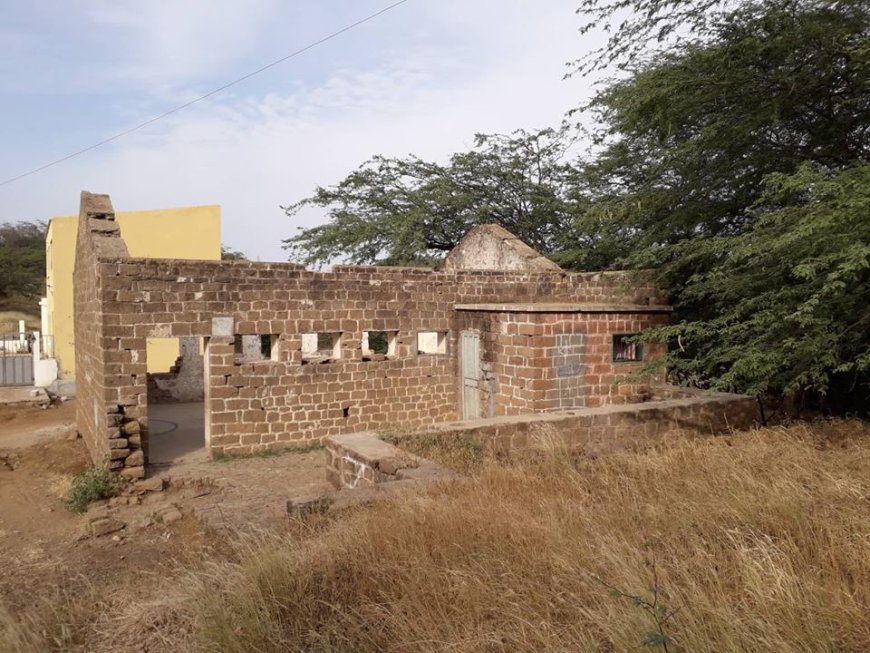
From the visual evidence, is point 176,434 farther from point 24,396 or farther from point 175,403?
point 24,396

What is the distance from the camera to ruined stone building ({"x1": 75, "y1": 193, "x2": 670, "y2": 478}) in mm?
9891

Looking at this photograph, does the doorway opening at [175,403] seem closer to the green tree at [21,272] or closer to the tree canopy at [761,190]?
the tree canopy at [761,190]

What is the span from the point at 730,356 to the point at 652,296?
5.23 m

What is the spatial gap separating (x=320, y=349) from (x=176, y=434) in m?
7.27

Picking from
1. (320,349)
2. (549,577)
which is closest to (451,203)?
(320,349)

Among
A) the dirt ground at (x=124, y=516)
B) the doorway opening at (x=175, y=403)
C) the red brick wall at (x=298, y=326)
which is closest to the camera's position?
the dirt ground at (x=124, y=516)

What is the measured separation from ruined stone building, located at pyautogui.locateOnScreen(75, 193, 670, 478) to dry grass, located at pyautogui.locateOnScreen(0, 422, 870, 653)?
6049 millimetres

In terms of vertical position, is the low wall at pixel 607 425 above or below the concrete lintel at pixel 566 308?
below

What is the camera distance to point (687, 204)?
11141mm

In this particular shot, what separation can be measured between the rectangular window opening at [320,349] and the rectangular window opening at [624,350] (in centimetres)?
503

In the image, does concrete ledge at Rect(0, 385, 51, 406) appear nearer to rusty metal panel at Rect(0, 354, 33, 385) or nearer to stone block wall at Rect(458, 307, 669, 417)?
rusty metal panel at Rect(0, 354, 33, 385)

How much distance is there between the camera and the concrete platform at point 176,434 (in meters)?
10.8

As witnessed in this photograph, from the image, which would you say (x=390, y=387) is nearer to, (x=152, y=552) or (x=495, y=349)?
(x=495, y=349)

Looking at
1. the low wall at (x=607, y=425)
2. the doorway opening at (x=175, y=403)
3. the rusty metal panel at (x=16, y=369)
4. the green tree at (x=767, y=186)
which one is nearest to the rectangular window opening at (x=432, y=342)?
the green tree at (x=767, y=186)
